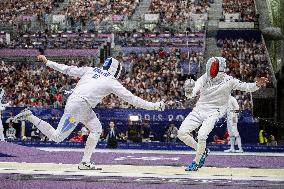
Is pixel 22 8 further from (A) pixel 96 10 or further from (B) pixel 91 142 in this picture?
(B) pixel 91 142

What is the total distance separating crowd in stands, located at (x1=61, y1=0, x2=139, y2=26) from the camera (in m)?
34.8

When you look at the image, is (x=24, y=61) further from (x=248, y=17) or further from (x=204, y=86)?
(x=204, y=86)

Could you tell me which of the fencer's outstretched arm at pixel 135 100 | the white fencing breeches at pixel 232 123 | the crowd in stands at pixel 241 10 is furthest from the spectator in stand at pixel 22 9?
the fencer's outstretched arm at pixel 135 100

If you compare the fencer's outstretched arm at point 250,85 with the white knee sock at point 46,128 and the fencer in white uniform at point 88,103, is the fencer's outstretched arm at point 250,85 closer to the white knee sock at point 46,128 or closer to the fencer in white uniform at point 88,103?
the fencer in white uniform at point 88,103

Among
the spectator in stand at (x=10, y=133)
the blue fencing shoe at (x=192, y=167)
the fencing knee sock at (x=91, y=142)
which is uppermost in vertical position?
the fencing knee sock at (x=91, y=142)

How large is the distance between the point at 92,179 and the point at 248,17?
2526cm

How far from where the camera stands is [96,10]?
36875 mm

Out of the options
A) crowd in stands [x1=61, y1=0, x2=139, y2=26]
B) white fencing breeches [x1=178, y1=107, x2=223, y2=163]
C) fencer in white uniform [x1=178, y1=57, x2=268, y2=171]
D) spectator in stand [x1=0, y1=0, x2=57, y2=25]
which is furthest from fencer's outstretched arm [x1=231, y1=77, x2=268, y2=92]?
spectator in stand [x1=0, y1=0, x2=57, y2=25]

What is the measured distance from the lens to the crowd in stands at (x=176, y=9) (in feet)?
111

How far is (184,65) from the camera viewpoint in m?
27.3

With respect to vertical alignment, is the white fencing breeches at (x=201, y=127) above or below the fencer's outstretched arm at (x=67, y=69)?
below

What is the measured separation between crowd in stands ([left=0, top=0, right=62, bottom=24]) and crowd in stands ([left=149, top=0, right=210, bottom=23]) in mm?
6686

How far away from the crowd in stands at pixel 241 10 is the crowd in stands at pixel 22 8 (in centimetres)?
1100

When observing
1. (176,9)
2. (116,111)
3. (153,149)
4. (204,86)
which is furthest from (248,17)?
(204,86)
